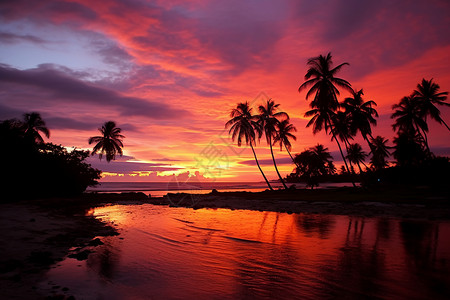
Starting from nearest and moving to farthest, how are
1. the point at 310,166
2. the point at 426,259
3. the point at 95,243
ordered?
the point at 426,259 < the point at 95,243 < the point at 310,166

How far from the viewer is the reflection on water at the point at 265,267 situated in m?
4.88

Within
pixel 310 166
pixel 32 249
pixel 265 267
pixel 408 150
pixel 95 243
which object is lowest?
pixel 95 243

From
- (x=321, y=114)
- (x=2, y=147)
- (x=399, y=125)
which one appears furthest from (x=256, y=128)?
(x=2, y=147)

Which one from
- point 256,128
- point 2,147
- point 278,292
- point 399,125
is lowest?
point 278,292

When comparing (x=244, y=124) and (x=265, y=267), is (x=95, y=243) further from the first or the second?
(x=244, y=124)

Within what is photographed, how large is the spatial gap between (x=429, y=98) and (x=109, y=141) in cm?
5701

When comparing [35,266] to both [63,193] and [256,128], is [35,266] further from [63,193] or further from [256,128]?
[256,128]

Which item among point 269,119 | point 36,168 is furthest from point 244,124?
point 36,168

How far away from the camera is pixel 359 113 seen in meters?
35.9

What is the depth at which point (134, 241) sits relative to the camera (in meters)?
9.45

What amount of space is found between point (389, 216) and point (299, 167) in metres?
30.1

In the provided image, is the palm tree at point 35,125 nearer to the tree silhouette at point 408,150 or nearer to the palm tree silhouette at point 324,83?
the palm tree silhouette at point 324,83

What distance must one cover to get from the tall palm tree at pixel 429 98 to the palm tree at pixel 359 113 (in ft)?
31.6

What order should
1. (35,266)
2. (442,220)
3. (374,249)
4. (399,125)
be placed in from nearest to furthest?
(35,266) < (374,249) < (442,220) < (399,125)
